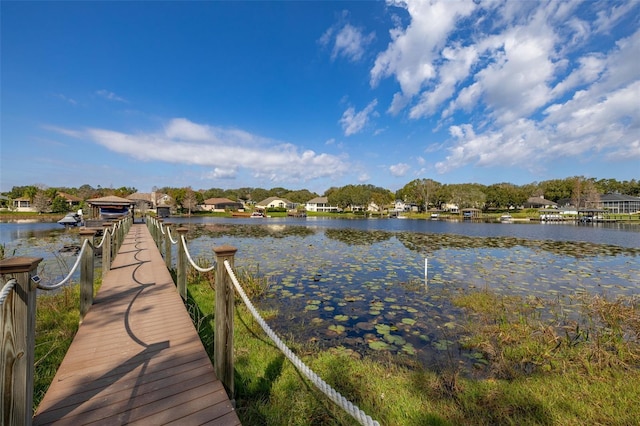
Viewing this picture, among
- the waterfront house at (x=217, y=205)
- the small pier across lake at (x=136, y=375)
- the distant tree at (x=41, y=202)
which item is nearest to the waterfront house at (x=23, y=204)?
the distant tree at (x=41, y=202)

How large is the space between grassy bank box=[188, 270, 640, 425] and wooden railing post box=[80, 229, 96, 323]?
200 cm

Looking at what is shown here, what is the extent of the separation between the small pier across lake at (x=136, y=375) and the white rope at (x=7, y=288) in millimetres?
1445

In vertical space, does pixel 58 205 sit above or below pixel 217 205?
below

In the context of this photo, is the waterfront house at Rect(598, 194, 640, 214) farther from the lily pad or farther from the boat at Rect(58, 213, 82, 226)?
the boat at Rect(58, 213, 82, 226)

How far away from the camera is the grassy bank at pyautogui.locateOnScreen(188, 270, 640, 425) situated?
3.04 meters

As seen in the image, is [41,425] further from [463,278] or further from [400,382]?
[463,278]

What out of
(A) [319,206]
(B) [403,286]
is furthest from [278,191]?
(B) [403,286]

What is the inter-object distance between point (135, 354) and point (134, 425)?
4.41 feet

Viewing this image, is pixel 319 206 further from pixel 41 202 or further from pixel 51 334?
pixel 51 334

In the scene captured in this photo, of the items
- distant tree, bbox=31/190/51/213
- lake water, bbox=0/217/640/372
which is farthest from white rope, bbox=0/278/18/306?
distant tree, bbox=31/190/51/213

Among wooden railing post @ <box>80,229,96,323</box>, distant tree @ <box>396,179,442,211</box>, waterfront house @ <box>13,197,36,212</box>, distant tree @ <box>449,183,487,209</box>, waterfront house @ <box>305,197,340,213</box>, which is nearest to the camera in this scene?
wooden railing post @ <box>80,229,96,323</box>

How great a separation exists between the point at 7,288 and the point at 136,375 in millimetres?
1843

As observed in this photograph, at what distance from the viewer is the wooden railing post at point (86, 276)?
4719 mm

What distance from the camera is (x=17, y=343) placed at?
1826mm
